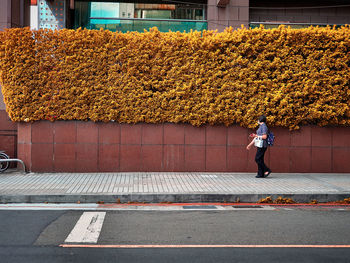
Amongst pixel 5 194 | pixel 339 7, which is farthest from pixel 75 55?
pixel 339 7

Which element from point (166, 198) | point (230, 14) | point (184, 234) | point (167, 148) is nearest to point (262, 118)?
point (167, 148)

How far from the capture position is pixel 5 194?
825 centimetres

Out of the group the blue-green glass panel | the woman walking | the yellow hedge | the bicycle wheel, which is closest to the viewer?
the woman walking

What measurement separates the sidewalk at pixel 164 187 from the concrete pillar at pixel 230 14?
695cm

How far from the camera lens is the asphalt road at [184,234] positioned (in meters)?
4.78

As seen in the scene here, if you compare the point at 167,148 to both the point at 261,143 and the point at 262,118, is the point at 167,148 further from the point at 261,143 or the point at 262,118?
the point at 262,118

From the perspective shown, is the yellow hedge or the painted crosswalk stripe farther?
the yellow hedge

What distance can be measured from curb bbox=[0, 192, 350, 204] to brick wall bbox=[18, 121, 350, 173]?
3208 millimetres

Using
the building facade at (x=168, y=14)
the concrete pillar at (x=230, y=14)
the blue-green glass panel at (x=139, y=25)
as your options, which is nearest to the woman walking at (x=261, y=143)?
the building facade at (x=168, y=14)

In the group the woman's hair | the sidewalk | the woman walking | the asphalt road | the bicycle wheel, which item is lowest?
the asphalt road

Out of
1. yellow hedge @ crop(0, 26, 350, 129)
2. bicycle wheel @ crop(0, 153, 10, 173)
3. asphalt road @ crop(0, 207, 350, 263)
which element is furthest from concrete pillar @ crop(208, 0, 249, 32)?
asphalt road @ crop(0, 207, 350, 263)

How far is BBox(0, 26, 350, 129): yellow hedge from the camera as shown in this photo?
11383mm

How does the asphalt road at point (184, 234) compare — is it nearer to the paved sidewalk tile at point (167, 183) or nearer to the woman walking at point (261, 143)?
the paved sidewalk tile at point (167, 183)

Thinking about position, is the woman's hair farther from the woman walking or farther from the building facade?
the building facade
